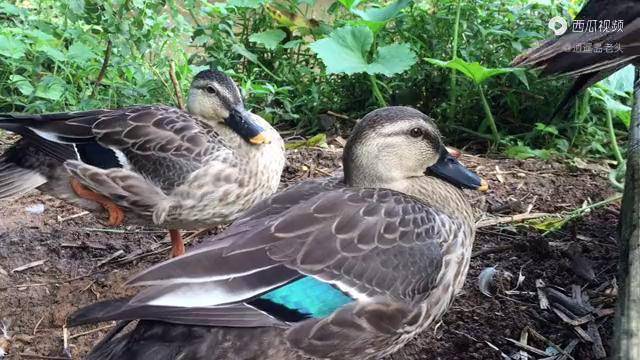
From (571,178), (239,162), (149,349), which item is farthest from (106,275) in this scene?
(571,178)

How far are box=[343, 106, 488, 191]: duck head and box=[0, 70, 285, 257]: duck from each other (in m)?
1.03

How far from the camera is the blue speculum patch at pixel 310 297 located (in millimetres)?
2473

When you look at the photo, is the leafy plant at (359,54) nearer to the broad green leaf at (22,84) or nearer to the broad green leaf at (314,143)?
the broad green leaf at (314,143)

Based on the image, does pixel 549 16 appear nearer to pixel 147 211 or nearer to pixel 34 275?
pixel 147 211

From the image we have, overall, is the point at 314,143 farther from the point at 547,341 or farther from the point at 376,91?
the point at 547,341

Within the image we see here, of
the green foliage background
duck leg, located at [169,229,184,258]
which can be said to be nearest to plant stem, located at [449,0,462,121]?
the green foliage background

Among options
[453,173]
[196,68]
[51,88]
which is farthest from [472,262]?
[51,88]

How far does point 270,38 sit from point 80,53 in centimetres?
143

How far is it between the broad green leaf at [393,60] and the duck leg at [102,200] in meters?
1.81

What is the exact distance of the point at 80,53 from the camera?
5.64 m

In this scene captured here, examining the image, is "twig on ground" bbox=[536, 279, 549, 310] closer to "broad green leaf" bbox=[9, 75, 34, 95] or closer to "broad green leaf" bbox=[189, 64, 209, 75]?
"broad green leaf" bbox=[189, 64, 209, 75]

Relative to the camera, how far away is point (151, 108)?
13.4ft

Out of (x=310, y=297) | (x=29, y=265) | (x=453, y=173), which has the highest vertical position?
(x=453, y=173)

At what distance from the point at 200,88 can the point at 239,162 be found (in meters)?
0.55
